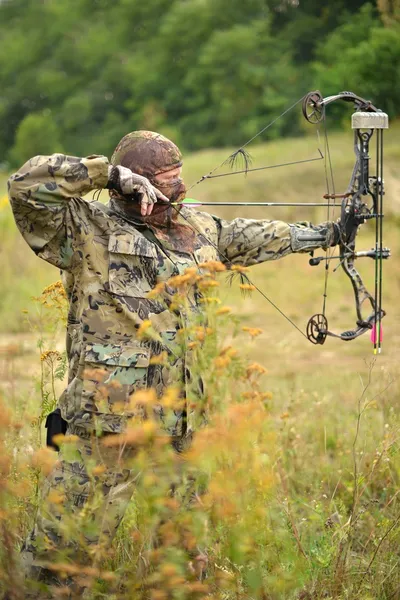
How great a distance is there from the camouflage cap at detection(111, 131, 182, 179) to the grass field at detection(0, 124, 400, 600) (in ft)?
1.89

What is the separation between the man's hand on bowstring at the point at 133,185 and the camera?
143 inches

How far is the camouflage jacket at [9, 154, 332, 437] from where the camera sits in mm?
3561

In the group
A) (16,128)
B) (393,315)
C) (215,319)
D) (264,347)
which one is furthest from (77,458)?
(16,128)

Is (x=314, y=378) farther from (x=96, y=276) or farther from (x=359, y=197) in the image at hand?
(x=96, y=276)

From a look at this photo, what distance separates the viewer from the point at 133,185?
364cm

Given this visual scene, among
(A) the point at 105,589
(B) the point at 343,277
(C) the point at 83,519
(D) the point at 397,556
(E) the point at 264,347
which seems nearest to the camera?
(C) the point at 83,519

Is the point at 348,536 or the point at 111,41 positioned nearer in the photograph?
the point at 348,536

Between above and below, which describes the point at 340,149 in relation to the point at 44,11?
below

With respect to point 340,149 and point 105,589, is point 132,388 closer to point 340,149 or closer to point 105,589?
point 105,589

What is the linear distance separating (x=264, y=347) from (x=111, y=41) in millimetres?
38051

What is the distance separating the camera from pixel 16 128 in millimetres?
45500

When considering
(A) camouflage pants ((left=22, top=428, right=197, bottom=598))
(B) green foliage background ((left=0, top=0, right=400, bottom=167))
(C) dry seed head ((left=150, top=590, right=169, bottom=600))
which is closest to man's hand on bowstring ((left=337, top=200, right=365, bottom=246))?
(A) camouflage pants ((left=22, top=428, right=197, bottom=598))

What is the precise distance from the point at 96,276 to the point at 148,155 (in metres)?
0.53

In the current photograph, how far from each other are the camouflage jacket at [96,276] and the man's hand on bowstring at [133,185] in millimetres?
49
